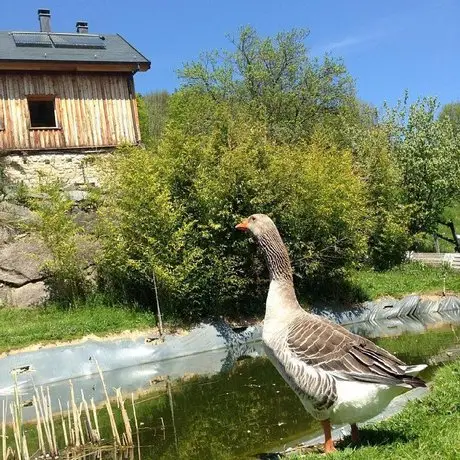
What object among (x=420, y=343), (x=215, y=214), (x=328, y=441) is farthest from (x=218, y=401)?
(x=215, y=214)

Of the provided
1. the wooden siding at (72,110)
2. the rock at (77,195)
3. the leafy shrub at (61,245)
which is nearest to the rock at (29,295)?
the leafy shrub at (61,245)

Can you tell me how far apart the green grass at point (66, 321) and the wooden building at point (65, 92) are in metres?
7.16

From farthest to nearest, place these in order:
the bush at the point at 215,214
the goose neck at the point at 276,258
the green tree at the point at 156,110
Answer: the green tree at the point at 156,110 < the bush at the point at 215,214 < the goose neck at the point at 276,258

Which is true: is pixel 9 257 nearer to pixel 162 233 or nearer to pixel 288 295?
pixel 162 233

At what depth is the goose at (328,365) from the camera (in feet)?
17.0

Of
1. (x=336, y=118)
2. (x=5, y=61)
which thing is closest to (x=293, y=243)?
(x=5, y=61)

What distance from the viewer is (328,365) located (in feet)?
17.5

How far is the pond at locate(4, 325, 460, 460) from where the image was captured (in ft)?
28.0

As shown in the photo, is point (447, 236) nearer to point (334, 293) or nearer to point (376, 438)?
point (334, 293)

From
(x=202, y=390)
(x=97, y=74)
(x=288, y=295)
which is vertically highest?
(x=97, y=74)

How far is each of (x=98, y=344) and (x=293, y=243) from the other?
7.08 meters

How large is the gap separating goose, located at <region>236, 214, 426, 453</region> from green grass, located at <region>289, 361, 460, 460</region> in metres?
0.27

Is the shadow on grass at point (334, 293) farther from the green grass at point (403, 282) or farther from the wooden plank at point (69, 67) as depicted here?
the wooden plank at point (69, 67)

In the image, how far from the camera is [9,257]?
18359 millimetres
